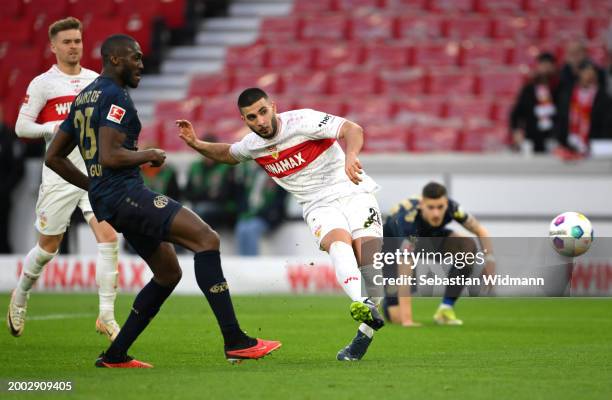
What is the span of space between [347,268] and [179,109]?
13.0m

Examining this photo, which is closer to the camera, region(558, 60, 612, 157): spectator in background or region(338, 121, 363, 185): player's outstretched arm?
region(338, 121, 363, 185): player's outstretched arm

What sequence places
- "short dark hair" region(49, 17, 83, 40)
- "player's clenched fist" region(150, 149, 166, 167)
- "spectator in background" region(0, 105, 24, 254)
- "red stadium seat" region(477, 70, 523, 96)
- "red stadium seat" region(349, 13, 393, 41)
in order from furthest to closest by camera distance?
"red stadium seat" region(349, 13, 393, 41)
"red stadium seat" region(477, 70, 523, 96)
"spectator in background" region(0, 105, 24, 254)
"short dark hair" region(49, 17, 83, 40)
"player's clenched fist" region(150, 149, 166, 167)

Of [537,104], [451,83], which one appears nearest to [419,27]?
[451,83]

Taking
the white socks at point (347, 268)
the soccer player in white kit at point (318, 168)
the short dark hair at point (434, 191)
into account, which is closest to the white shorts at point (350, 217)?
the soccer player in white kit at point (318, 168)

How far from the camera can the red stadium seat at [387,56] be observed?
20.2 metres

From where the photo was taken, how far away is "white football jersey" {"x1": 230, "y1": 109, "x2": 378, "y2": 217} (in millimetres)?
8297

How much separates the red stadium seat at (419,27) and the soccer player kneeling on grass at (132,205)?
539 inches

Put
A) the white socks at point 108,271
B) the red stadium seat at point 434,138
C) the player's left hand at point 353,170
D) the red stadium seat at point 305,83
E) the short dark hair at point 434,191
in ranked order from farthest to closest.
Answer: the red stadium seat at point 305,83
the red stadium seat at point 434,138
the short dark hair at point 434,191
the white socks at point 108,271
the player's left hand at point 353,170

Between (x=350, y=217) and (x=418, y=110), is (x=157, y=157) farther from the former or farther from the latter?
(x=418, y=110)

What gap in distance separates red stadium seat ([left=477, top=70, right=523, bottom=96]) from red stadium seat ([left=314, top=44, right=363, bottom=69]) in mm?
2330

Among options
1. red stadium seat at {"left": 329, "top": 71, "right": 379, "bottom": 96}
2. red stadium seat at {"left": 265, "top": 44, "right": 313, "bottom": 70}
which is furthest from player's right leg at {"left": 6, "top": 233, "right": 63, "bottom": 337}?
red stadium seat at {"left": 265, "top": 44, "right": 313, "bottom": 70}

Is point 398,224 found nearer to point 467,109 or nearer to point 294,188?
point 294,188

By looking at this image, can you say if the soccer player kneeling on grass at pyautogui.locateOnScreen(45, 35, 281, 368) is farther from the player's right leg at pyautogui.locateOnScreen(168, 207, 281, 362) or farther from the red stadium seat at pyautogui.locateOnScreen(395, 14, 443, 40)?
the red stadium seat at pyautogui.locateOnScreen(395, 14, 443, 40)

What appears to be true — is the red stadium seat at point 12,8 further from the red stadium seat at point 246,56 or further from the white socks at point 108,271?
the white socks at point 108,271
